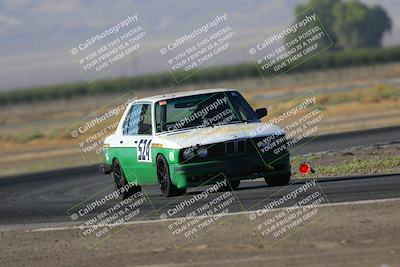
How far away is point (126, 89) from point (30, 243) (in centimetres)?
11317

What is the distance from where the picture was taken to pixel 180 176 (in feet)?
50.6

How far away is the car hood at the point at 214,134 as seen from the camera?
15531 mm

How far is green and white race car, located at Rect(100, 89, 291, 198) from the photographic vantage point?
15516mm

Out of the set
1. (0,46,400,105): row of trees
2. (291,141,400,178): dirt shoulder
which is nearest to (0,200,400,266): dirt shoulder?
(291,141,400,178): dirt shoulder

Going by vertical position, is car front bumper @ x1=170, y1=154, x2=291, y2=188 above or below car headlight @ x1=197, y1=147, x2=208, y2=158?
below

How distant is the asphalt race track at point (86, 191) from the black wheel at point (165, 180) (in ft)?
0.49

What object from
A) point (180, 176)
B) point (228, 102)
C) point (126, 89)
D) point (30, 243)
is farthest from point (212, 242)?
point (126, 89)

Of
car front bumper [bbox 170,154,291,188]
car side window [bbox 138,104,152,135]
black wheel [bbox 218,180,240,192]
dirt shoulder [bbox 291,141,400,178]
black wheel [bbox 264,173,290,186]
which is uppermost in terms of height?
car side window [bbox 138,104,152,135]

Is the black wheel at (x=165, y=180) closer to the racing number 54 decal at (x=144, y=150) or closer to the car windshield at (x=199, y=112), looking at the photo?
the racing number 54 decal at (x=144, y=150)

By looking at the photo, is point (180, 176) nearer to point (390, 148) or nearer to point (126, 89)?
point (390, 148)

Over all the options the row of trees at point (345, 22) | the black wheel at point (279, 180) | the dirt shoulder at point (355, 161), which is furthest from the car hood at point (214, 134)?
the row of trees at point (345, 22)

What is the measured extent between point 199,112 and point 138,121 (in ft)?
4.04

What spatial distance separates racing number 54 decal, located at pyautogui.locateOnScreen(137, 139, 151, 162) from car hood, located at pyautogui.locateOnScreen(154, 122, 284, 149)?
28cm

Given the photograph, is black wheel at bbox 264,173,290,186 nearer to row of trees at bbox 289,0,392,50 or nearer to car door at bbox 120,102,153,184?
car door at bbox 120,102,153,184
